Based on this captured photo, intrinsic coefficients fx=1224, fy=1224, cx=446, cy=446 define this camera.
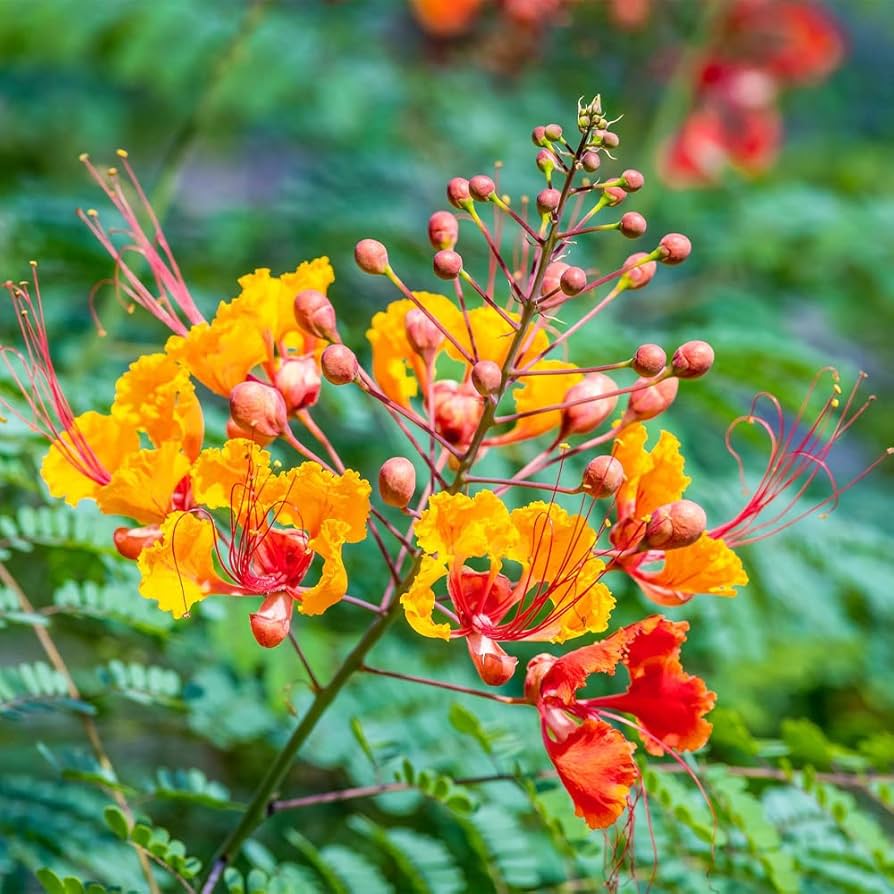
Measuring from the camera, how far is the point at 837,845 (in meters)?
1.90

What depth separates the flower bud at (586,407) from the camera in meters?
1.65

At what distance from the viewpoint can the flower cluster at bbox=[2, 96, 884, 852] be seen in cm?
143

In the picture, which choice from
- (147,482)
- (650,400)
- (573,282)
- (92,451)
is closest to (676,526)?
(650,400)

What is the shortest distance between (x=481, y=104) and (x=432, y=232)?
124 inches

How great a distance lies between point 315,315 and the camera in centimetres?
159

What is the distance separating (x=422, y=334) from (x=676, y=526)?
0.43 metres

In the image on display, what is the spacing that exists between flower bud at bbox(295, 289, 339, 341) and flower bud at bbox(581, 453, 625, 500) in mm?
374

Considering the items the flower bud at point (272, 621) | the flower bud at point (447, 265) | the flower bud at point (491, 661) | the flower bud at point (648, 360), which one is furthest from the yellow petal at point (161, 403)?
the flower bud at point (648, 360)

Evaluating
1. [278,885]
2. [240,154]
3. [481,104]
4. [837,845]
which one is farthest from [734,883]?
[240,154]

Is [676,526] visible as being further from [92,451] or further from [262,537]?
[92,451]

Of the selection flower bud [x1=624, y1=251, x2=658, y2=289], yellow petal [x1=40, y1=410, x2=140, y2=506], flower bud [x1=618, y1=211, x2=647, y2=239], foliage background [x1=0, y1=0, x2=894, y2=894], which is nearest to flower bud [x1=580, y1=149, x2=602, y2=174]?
flower bud [x1=618, y1=211, x2=647, y2=239]

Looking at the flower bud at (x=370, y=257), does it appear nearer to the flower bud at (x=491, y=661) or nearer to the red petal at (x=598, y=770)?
the flower bud at (x=491, y=661)

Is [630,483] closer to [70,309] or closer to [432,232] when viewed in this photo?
[432,232]

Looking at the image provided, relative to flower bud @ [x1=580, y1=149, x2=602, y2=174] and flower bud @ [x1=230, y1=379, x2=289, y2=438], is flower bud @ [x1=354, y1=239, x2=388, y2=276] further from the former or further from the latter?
flower bud @ [x1=580, y1=149, x2=602, y2=174]
